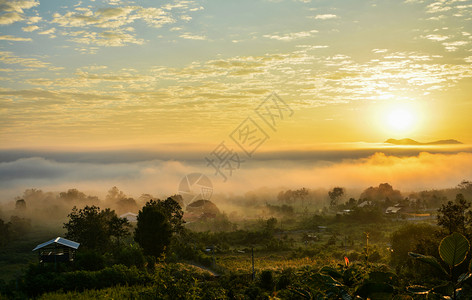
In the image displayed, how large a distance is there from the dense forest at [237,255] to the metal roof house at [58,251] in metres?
0.44

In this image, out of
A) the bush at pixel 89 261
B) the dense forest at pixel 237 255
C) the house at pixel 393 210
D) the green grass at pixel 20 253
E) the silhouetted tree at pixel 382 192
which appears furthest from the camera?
the silhouetted tree at pixel 382 192

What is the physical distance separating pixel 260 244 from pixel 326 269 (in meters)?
47.2

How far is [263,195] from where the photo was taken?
421ft

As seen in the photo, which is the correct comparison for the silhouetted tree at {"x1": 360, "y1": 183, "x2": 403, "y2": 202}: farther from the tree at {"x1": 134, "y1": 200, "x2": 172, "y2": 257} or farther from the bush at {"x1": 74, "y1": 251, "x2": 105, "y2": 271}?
the bush at {"x1": 74, "y1": 251, "x2": 105, "y2": 271}

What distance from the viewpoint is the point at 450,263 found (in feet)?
8.47

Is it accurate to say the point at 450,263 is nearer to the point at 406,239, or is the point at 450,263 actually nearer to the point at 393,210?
the point at 406,239

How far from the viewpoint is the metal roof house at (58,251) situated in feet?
80.3

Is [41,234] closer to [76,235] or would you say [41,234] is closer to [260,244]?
[76,235]

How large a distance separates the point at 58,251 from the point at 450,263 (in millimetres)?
26989

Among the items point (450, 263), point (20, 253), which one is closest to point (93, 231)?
point (20, 253)

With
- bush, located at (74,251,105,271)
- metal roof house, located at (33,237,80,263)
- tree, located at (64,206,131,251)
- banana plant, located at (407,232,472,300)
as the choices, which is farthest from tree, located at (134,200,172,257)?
banana plant, located at (407,232,472,300)

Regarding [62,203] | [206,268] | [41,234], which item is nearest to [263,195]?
[62,203]

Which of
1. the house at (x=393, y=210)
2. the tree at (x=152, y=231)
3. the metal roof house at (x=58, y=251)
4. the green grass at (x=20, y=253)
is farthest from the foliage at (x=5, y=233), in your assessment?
the house at (x=393, y=210)

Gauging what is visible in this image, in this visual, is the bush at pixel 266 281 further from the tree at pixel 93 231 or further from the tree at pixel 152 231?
the tree at pixel 93 231
